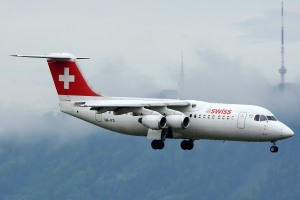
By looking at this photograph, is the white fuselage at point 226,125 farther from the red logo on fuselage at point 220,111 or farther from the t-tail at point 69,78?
the t-tail at point 69,78

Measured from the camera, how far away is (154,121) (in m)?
80.5

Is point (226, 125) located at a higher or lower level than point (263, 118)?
lower

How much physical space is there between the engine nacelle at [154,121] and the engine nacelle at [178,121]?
15.6 inches

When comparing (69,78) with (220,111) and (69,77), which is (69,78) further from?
(220,111)

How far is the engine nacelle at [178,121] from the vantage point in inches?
3169

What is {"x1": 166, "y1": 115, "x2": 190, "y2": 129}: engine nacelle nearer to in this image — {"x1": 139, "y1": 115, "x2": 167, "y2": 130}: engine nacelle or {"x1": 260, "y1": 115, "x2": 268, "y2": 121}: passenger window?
{"x1": 139, "y1": 115, "x2": 167, "y2": 130}: engine nacelle

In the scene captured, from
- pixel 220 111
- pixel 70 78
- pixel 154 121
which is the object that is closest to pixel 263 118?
pixel 220 111

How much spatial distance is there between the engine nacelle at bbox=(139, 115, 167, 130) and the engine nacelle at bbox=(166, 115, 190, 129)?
397 millimetres

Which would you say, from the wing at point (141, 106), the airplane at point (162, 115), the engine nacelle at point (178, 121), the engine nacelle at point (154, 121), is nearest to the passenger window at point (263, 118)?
the airplane at point (162, 115)

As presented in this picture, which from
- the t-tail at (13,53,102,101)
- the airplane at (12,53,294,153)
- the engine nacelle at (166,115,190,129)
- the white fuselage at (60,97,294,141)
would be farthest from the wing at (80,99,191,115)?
the t-tail at (13,53,102,101)

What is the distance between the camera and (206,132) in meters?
80.7

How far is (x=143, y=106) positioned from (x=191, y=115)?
3.74m

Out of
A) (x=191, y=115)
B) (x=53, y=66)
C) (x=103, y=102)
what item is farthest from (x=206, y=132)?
(x=53, y=66)

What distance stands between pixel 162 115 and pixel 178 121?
84.8 inches
